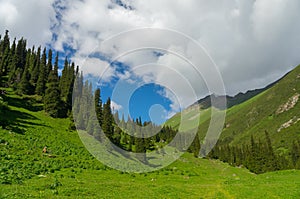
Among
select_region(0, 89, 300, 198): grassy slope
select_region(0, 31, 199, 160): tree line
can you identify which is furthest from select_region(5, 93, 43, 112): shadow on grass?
select_region(0, 89, 300, 198): grassy slope

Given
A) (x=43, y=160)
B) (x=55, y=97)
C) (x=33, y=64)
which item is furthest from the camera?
(x=33, y=64)

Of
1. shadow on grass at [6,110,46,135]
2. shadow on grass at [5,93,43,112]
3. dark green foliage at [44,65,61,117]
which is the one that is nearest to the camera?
shadow on grass at [6,110,46,135]

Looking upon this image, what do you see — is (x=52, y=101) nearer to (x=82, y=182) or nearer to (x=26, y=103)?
(x=26, y=103)

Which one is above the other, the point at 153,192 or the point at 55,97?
the point at 55,97

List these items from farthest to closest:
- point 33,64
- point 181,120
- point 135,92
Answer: point 33,64
point 181,120
point 135,92

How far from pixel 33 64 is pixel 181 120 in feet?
377

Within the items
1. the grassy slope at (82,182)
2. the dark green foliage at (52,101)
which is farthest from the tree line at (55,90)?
the grassy slope at (82,182)

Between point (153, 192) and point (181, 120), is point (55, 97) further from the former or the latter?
point (181, 120)

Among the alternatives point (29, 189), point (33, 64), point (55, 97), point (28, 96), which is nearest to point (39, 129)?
point (55, 97)

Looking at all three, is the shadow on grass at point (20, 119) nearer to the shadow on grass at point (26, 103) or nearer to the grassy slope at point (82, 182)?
the grassy slope at point (82, 182)

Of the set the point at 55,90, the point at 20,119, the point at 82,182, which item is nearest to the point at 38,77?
the point at 55,90

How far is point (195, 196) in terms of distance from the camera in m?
24.8

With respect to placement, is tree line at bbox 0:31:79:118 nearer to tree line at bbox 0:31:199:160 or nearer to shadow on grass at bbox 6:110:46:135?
tree line at bbox 0:31:199:160

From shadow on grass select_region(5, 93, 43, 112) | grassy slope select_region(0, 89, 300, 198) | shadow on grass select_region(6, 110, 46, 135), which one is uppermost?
shadow on grass select_region(5, 93, 43, 112)
